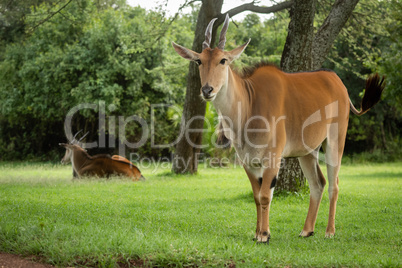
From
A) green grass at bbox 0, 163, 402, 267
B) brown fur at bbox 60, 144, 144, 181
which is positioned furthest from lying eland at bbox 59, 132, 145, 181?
green grass at bbox 0, 163, 402, 267

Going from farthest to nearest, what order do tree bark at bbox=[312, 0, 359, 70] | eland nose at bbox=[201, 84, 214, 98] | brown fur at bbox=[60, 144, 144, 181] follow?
brown fur at bbox=[60, 144, 144, 181] → tree bark at bbox=[312, 0, 359, 70] → eland nose at bbox=[201, 84, 214, 98]

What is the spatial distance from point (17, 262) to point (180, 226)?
2551 millimetres

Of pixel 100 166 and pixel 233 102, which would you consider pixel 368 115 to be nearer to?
pixel 100 166

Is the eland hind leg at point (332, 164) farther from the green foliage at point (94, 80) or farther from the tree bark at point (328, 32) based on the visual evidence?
the green foliage at point (94, 80)

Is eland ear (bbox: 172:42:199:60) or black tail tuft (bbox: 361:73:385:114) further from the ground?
eland ear (bbox: 172:42:199:60)

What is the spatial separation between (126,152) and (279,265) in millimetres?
17825

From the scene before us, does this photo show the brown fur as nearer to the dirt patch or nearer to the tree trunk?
the tree trunk

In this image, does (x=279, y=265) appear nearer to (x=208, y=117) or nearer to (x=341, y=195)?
(x=341, y=195)

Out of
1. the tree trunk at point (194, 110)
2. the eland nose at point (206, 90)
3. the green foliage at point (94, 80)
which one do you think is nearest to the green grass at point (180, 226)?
the eland nose at point (206, 90)

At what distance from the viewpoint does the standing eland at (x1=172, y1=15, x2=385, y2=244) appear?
225 inches

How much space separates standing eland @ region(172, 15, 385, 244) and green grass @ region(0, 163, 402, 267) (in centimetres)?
63

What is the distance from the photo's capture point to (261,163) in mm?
5785

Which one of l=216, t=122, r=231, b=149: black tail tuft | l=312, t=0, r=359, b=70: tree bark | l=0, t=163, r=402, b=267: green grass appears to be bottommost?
l=0, t=163, r=402, b=267: green grass

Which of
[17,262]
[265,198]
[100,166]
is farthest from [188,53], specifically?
[100,166]
